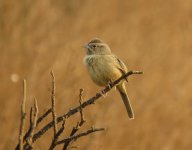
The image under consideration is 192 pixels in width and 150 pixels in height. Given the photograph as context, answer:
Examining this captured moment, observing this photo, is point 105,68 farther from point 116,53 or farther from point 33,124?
point 116,53

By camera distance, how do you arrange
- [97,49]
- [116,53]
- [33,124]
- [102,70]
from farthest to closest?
[116,53] → [97,49] → [102,70] → [33,124]

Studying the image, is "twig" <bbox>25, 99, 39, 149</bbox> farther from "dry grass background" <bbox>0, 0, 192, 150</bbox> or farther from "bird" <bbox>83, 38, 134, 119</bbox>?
"dry grass background" <bbox>0, 0, 192, 150</bbox>

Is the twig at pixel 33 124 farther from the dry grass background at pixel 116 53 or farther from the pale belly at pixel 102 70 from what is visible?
the dry grass background at pixel 116 53

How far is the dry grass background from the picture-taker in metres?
5.74

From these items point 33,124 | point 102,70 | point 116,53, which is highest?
point 116,53

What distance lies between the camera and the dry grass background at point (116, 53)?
5.74 m

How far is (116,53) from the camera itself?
7359mm

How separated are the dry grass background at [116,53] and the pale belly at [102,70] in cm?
98

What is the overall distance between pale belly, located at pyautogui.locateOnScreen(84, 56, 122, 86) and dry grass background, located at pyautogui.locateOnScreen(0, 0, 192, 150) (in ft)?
3.22

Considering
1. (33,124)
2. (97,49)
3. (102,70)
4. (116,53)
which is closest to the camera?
(33,124)

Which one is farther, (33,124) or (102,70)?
(102,70)

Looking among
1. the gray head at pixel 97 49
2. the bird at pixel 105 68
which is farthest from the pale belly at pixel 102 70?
the gray head at pixel 97 49

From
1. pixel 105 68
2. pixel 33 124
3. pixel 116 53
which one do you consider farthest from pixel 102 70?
pixel 116 53

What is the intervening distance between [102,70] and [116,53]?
3.58 metres
